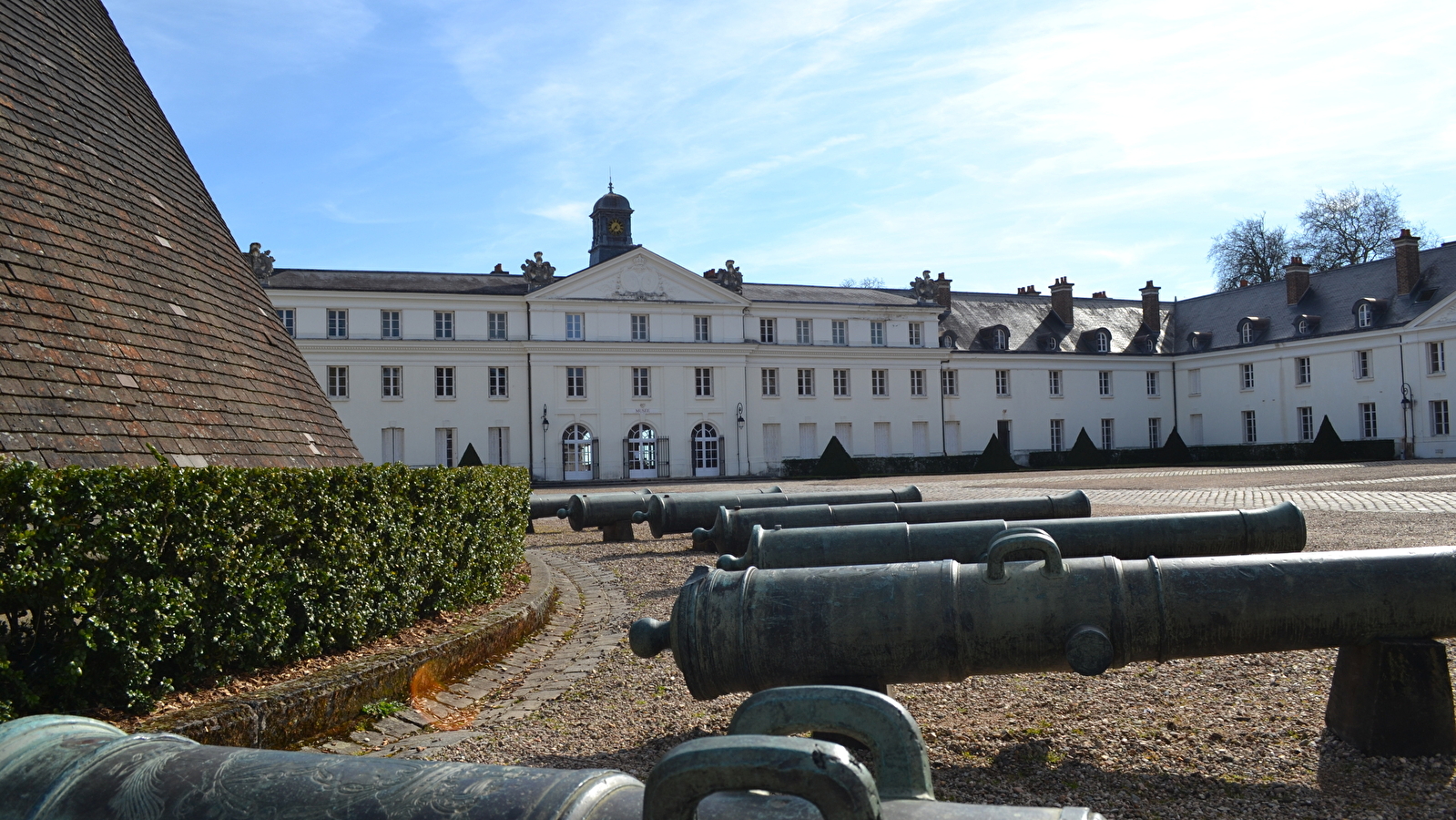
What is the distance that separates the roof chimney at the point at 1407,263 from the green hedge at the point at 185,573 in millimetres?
40815

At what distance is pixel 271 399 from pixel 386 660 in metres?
2.93

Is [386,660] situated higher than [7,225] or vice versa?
[7,225]

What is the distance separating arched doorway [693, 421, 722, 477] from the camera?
3831cm

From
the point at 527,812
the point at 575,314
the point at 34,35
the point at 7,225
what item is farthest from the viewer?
the point at 575,314

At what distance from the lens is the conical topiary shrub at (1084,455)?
40.2 metres

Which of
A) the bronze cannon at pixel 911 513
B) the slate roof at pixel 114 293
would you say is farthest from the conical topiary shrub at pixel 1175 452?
the slate roof at pixel 114 293

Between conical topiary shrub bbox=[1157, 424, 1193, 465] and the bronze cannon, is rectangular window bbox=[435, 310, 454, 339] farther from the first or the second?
conical topiary shrub bbox=[1157, 424, 1193, 465]

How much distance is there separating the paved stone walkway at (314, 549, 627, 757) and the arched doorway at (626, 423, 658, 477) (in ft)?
94.7

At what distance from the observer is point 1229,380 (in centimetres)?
4297

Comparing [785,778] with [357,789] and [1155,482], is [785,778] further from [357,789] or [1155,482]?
[1155,482]

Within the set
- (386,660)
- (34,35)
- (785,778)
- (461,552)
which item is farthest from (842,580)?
(34,35)

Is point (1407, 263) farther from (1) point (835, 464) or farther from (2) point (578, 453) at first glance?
(2) point (578, 453)

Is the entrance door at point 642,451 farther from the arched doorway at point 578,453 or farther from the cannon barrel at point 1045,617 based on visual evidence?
the cannon barrel at point 1045,617

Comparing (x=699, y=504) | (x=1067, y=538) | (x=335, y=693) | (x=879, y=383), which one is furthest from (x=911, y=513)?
(x=879, y=383)
